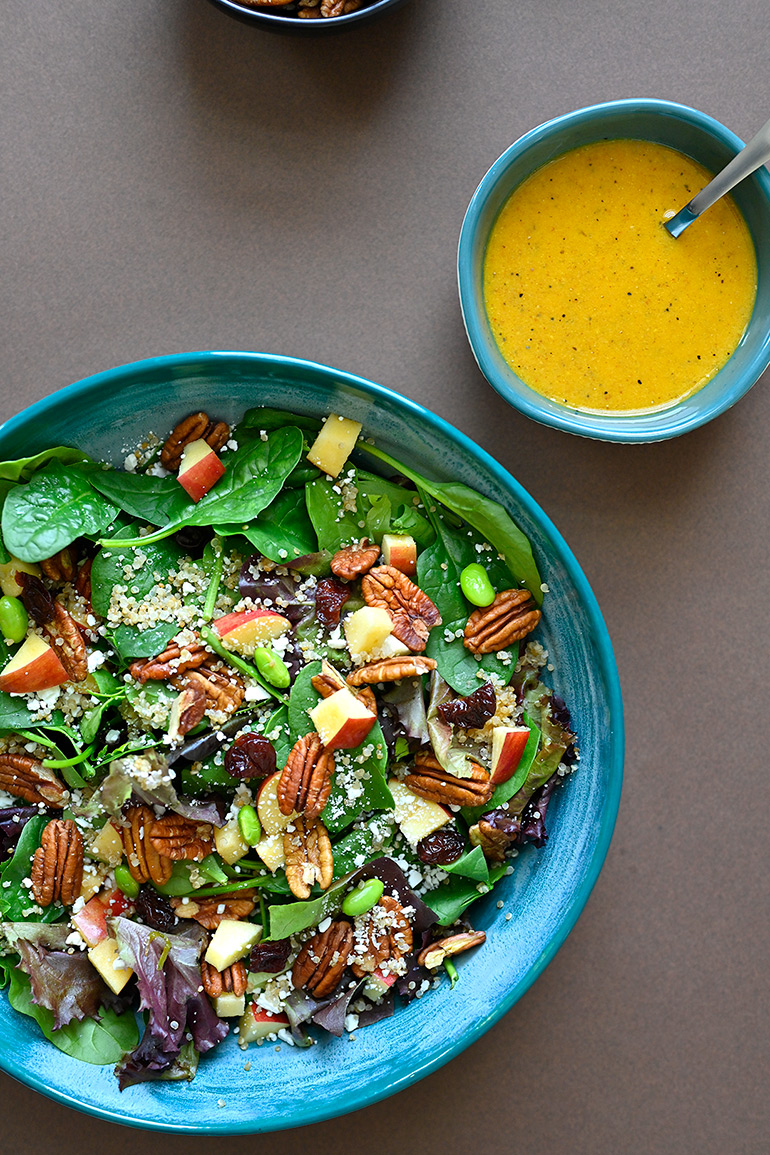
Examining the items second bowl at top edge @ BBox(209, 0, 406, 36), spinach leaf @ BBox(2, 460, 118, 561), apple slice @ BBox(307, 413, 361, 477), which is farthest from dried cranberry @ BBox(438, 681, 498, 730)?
second bowl at top edge @ BBox(209, 0, 406, 36)

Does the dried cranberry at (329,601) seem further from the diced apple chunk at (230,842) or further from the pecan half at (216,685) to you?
the diced apple chunk at (230,842)

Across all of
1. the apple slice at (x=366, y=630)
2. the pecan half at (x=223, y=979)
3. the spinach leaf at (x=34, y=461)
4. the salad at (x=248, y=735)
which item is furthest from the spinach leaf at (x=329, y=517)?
the pecan half at (x=223, y=979)

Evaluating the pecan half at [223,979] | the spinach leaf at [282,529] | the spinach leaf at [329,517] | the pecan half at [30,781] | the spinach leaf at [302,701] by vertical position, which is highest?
the spinach leaf at [329,517]

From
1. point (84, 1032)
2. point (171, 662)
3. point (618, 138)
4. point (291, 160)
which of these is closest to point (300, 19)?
point (291, 160)

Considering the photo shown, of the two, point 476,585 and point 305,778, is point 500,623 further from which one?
point 305,778

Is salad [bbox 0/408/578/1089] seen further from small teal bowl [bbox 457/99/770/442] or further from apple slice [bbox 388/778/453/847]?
small teal bowl [bbox 457/99/770/442]

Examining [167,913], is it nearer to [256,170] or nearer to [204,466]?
[204,466]
